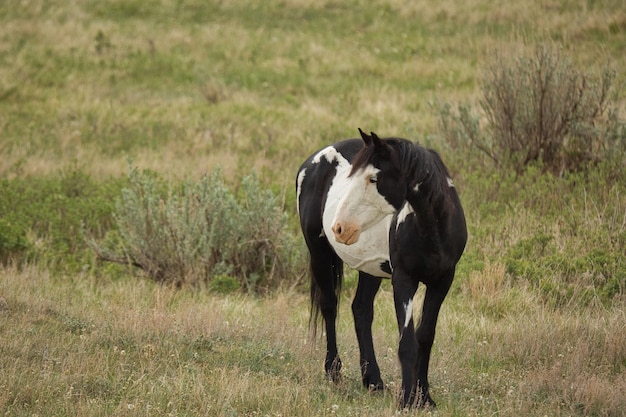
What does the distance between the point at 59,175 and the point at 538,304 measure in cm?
860

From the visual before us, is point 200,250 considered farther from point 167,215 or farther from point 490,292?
point 490,292

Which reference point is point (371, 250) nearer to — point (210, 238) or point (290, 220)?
point (210, 238)

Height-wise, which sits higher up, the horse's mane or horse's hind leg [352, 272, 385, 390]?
the horse's mane

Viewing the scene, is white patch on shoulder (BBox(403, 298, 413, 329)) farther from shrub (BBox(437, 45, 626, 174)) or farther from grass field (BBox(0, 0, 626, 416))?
shrub (BBox(437, 45, 626, 174))

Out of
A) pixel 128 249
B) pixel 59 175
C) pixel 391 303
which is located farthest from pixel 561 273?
pixel 59 175

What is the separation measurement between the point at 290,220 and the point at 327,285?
4.67 m

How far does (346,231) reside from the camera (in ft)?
15.4

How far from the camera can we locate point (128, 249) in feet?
30.7

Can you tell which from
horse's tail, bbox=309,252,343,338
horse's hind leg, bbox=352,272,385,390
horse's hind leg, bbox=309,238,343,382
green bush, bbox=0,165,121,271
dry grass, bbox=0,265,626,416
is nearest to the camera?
dry grass, bbox=0,265,626,416

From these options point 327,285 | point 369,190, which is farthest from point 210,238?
point 369,190

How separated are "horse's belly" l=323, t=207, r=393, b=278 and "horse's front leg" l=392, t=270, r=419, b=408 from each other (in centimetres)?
31

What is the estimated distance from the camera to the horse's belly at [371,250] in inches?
205

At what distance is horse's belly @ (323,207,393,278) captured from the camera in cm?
521

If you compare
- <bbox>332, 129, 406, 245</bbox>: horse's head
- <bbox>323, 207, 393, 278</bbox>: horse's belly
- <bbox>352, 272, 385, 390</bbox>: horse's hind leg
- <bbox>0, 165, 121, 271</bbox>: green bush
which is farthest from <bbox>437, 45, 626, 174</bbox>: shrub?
<bbox>332, 129, 406, 245</bbox>: horse's head
